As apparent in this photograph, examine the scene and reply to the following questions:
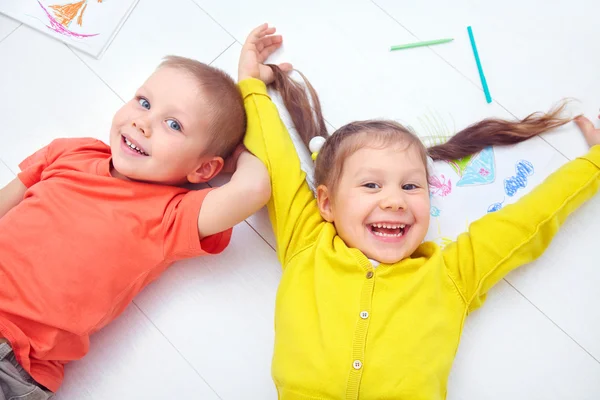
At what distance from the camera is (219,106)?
36.6 inches

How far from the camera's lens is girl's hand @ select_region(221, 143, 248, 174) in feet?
3.27

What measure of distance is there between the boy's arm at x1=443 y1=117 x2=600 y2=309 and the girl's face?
10 centimetres

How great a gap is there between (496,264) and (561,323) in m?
0.21

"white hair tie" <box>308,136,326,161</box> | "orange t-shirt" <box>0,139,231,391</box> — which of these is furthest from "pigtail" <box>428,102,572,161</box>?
"orange t-shirt" <box>0,139,231,391</box>

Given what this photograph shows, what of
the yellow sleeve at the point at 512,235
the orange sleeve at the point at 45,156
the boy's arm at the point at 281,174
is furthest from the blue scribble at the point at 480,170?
the orange sleeve at the point at 45,156

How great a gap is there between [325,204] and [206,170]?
233 millimetres

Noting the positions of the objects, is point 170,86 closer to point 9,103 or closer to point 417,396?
point 9,103

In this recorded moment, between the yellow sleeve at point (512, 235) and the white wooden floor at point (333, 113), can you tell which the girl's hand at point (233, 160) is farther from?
the yellow sleeve at point (512, 235)

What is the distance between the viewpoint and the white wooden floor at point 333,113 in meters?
0.95

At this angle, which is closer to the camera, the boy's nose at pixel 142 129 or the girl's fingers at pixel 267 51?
the boy's nose at pixel 142 129

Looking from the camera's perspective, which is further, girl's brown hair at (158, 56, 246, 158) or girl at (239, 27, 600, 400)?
girl's brown hair at (158, 56, 246, 158)

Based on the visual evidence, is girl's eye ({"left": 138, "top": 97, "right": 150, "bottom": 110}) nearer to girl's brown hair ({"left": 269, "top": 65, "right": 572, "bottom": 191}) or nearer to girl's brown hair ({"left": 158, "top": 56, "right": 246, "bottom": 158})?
girl's brown hair ({"left": 158, "top": 56, "right": 246, "bottom": 158})

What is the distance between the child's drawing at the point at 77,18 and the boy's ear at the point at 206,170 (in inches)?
15.6

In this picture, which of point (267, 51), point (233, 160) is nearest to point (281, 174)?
point (233, 160)
